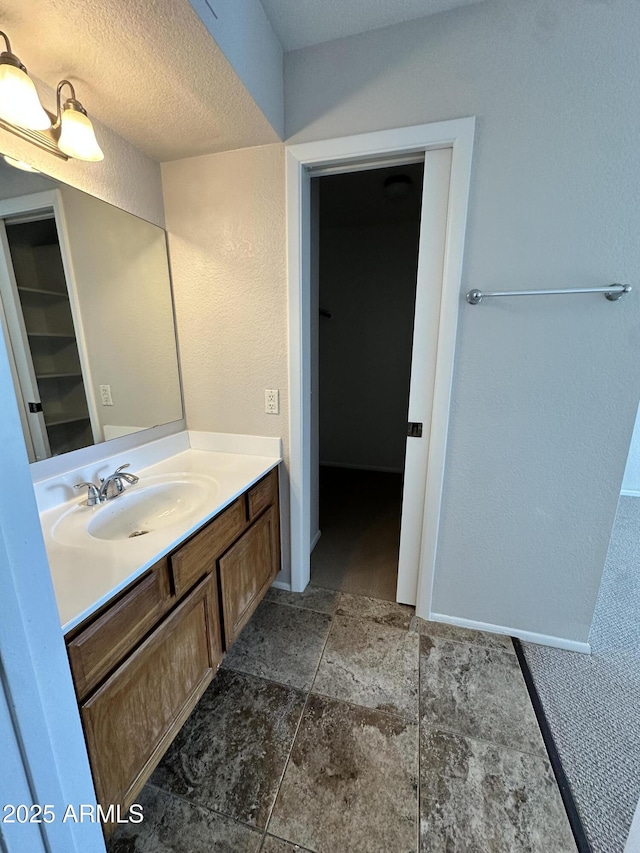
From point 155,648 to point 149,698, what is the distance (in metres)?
0.14

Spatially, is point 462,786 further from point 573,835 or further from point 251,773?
point 251,773

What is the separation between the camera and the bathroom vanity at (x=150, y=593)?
82 cm

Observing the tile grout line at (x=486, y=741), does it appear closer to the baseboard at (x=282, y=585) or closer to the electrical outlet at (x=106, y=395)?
the baseboard at (x=282, y=585)

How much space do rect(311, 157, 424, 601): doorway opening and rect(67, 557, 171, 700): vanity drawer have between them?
4.57 feet

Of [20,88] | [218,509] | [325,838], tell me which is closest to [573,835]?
[325,838]

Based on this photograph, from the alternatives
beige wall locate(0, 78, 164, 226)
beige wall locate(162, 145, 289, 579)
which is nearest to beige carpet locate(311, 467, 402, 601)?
beige wall locate(162, 145, 289, 579)

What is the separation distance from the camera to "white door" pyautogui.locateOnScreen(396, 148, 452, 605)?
1402 mm

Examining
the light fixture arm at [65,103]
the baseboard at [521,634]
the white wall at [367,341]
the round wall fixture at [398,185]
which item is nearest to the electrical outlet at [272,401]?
the light fixture arm at [65,103]

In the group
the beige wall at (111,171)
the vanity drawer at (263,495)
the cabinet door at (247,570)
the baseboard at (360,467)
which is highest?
the beige wall at (111,171)

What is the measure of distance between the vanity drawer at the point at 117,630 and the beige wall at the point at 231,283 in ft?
2.97

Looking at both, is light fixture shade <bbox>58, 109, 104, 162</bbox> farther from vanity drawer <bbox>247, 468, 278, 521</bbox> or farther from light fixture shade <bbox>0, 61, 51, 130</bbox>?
vanity drawer <bbox>247, 468, 278, 521</bbox>

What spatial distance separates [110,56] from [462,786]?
2505mm

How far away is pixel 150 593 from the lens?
959 millimetres

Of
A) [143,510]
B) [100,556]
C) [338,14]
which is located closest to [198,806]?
[100,556]
